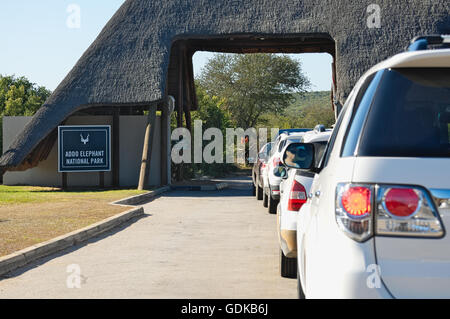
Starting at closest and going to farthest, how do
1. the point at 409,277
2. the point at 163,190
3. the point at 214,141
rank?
the point at 409,277 < the point at 163,190 < the point at 214,141

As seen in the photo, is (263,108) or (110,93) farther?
(263,108)

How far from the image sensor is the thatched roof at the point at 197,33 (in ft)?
81.9

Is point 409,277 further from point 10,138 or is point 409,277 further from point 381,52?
point 10,138

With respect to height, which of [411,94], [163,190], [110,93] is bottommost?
[163,190]

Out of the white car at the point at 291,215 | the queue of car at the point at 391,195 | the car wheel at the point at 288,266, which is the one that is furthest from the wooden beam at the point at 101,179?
the queue of car at the point at 391,195

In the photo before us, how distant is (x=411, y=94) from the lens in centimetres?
356

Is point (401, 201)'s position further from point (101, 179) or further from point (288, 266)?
point (101, 179)

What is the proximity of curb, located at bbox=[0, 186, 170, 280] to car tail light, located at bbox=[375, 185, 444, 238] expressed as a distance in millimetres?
6180

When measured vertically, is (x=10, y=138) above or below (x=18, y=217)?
above

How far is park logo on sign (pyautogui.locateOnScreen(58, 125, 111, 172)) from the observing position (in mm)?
24828

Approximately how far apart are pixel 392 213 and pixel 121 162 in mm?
23524

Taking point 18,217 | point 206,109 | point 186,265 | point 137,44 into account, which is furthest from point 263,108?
point 186,265

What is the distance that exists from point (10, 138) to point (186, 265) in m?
19.7

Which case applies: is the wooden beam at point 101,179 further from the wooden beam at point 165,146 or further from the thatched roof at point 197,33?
the thatched roof at point 197,33
